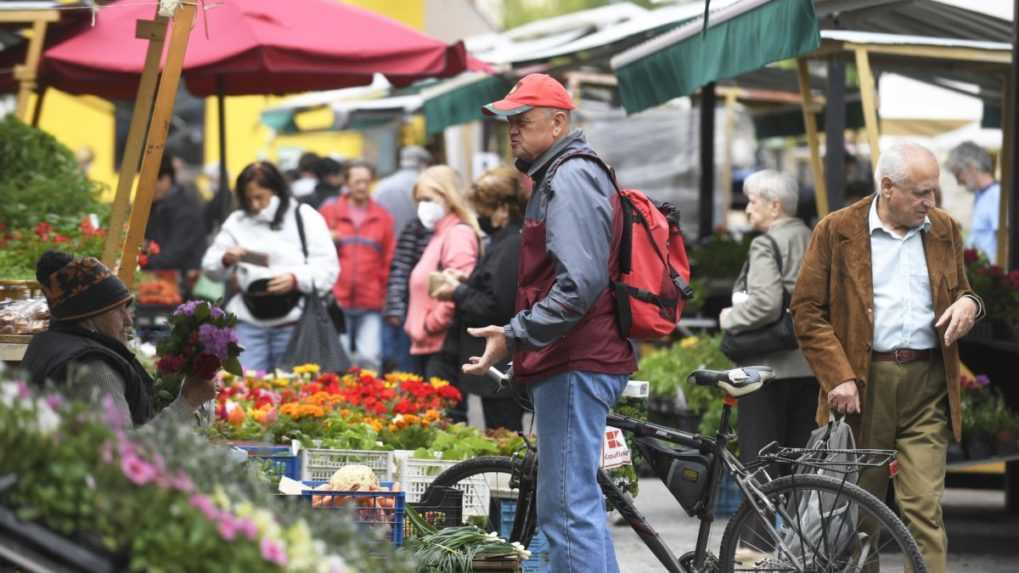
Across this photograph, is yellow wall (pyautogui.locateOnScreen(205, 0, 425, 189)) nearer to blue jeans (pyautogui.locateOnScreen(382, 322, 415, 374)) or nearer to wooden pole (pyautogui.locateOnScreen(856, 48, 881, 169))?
blue jeans (pyautogui.locateOnScreen(382, 322, 415, 374))

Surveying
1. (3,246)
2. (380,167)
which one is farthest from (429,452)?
(380,167)

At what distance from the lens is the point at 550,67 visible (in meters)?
12.9

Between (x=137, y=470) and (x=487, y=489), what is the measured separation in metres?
3.64

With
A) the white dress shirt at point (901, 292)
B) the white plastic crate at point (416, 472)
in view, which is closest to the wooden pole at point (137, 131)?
the white plastic crate at point (416, 472)

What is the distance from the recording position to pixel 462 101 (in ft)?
45.5

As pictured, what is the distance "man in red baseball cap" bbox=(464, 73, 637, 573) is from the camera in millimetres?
5414

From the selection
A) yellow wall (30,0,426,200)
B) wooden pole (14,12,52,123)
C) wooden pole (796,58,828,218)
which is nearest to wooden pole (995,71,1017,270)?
wooden pole (796,58,828,218)

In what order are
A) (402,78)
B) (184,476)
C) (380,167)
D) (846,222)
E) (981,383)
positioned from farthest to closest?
(380,167)
(402,78)
(981,383)
(846,222)
(184,476)

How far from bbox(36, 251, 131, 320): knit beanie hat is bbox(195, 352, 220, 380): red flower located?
0.36 meters

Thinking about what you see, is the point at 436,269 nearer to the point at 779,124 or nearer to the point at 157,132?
the point at 157,132

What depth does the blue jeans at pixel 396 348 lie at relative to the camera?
38.4 ft

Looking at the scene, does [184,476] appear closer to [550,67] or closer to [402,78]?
[402,78]

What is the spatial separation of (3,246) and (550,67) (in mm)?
6424

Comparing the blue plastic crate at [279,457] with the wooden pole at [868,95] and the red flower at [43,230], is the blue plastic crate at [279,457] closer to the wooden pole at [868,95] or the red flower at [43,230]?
the red flower at [43,230]
